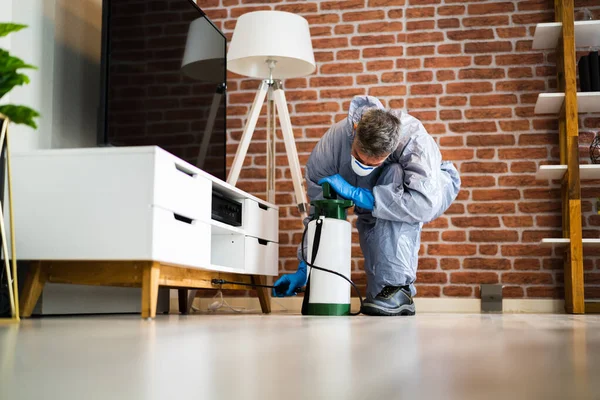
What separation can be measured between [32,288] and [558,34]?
3.39 metres

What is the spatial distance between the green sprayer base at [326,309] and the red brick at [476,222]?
1.70 metres

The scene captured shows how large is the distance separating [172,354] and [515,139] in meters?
3.99

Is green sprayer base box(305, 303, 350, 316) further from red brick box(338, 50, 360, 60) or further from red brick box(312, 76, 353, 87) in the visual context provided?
red brick box(338, 50, 360, 60)

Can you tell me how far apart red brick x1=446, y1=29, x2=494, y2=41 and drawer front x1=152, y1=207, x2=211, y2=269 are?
8.12 ft

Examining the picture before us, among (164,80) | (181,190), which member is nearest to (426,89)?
(164,80)

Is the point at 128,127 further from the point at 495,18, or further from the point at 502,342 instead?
the point at 495,18

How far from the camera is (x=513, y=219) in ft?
15.0

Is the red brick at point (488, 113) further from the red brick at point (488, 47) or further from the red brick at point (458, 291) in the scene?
the red brick at point (458, 291)

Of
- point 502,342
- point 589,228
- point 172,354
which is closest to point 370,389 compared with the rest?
point 172,354

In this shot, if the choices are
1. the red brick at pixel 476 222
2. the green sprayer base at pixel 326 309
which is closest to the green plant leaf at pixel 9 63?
the green sprayer base at pixel 326 309

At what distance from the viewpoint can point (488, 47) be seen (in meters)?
4.70

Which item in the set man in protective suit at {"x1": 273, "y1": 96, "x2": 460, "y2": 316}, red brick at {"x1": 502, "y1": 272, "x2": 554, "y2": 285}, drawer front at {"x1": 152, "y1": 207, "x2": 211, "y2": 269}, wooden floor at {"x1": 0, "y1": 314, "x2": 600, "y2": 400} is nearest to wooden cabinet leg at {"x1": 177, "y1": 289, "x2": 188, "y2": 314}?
man in protective suit at {"x1": 273, "y1": 96, "x2": 460, "y2": 316}

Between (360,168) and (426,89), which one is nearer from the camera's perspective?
(360,168)

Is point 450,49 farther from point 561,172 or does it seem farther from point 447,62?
point 561,172
